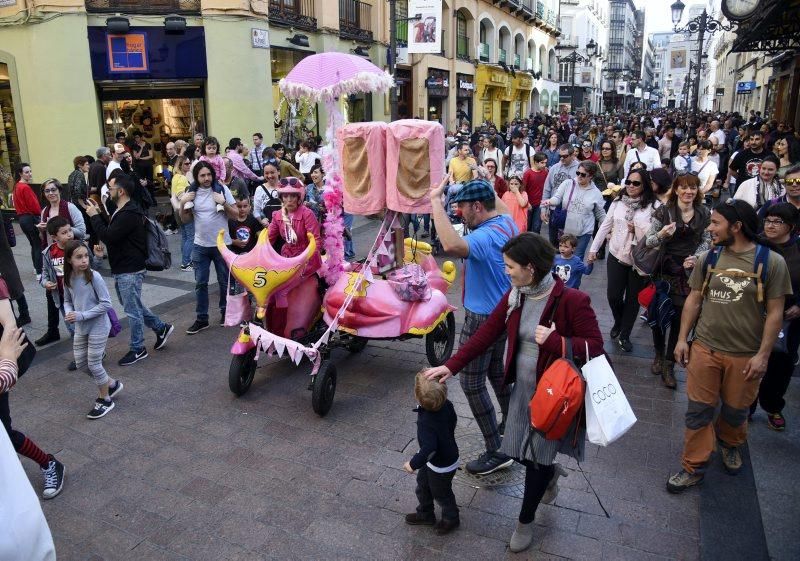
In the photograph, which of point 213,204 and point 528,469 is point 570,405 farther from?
point 213,204

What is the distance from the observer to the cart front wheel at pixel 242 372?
5.34m

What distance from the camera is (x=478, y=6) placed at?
1223 inches

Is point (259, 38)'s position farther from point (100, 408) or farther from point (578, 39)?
point (578, 39)

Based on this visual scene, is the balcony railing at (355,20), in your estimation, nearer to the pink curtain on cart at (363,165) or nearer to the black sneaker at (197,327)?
the black sneaker at (197,327)

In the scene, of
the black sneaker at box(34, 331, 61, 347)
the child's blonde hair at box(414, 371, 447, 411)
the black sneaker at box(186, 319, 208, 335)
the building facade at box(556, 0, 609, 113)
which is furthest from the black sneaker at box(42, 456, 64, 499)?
the building facade at box(556, 0, 609, 113)

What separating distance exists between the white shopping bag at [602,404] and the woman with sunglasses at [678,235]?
2.71 metres

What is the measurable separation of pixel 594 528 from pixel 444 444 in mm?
1121

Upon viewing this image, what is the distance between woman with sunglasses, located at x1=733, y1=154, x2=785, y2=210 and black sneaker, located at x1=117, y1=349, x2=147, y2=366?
6317mm

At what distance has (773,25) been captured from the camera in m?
15.9

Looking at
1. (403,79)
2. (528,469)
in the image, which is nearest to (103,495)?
(528,469)

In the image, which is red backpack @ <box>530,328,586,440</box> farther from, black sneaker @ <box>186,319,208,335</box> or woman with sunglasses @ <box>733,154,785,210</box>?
black sneaker @ <box>186,319,208,335</box>

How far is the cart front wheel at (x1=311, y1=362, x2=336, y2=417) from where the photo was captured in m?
5.00

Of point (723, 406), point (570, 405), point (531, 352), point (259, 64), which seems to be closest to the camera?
point (570, 405)

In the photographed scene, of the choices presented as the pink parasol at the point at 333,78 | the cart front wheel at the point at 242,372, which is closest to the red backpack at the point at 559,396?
the cart front wheel at the point at 242,372
